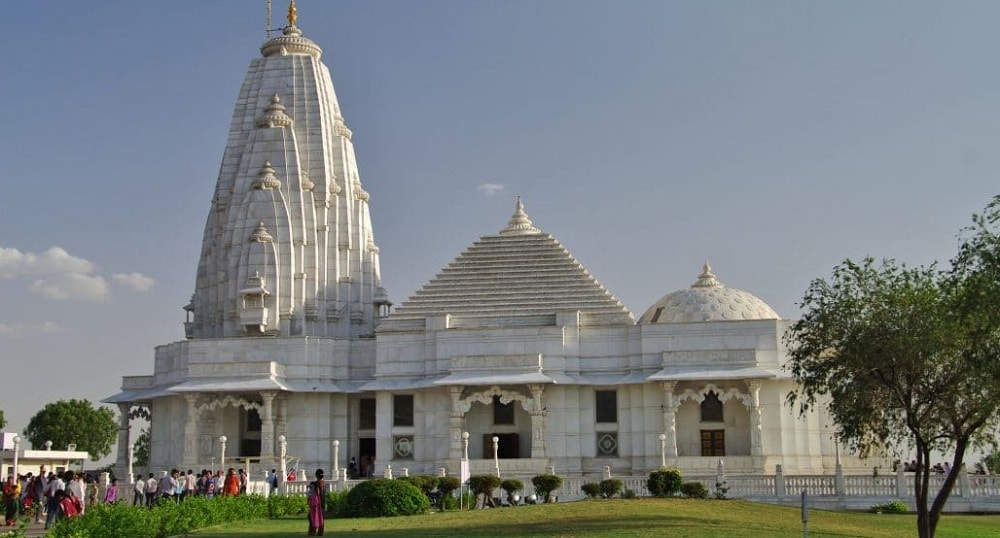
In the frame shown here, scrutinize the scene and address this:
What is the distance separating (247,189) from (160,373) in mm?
10473

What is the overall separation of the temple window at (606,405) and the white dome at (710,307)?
4.22 metres

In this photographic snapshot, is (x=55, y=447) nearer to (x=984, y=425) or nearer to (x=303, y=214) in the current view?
(x=303, y=214)

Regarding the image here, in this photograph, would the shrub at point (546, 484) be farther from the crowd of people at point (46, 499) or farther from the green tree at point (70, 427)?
the green tree at point (70, 427)

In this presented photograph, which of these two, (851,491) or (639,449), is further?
(639,449)

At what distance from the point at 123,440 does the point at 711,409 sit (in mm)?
28487

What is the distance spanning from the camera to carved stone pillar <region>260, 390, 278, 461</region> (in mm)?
53719

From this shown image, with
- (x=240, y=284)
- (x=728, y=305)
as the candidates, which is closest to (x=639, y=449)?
(x=728, y=305)

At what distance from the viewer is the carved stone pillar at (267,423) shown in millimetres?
53719

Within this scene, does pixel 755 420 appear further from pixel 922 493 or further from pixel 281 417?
pixel 922 493

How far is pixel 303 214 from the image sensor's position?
61469 mm

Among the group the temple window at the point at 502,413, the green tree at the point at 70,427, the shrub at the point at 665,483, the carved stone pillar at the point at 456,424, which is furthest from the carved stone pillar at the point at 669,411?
the green tree at the point at 70,427

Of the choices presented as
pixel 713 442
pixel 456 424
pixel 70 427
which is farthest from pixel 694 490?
pixel 70 427

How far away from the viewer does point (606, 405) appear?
53.9 meters

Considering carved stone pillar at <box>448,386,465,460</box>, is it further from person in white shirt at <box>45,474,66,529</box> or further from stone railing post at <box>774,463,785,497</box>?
person in white shirt at <box>45,474,66,529</box>
